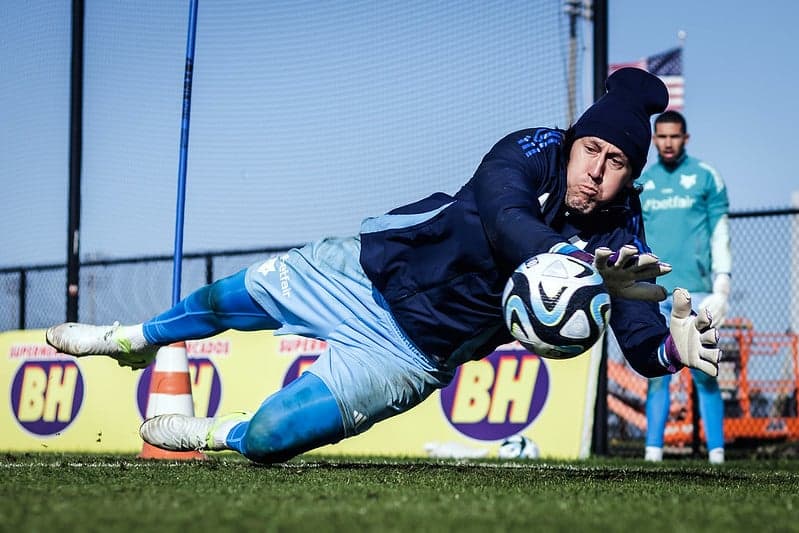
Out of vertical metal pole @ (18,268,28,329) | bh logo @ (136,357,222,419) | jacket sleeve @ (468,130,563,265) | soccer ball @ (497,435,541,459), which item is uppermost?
jacket sleeve @ (468,130,563,265)

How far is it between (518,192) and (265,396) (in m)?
5.46

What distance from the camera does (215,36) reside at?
1139 centimetres

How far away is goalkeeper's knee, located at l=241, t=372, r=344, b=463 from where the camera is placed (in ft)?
13.6

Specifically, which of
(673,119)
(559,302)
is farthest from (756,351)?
(559,302)

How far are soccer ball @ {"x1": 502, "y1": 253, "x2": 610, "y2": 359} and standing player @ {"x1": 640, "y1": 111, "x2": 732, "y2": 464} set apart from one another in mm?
4152

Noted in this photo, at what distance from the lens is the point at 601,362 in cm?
812

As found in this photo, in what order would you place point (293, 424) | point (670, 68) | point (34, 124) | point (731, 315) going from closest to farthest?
1. point (293, 424)
2. point (731, 315)
3. point (34, 124)
4. point (670, 68)

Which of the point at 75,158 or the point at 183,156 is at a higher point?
the point at 75,158

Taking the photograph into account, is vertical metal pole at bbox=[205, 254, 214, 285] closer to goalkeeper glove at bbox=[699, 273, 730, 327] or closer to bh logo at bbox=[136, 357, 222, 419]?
bh logo at bbox=[136, 357, 222, 419]

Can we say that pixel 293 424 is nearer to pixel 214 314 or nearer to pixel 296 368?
pixel 214 314

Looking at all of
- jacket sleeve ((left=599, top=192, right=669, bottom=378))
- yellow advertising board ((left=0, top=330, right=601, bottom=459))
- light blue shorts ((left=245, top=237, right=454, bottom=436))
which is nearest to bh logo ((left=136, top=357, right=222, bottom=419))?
yellow advertising board ((left=0, top=330, right=601, bottom=459))

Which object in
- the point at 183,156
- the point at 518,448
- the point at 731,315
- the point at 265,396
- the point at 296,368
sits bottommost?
the point at 518,448

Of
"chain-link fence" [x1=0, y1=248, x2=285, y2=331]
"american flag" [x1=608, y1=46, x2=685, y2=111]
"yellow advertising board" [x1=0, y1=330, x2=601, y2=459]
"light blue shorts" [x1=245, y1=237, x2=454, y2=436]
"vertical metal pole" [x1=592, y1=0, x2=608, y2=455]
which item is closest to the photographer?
"light blue shorts" [x1=245, y1=237, x2=454, y2=436]

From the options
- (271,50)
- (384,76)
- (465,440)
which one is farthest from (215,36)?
(465,440)
